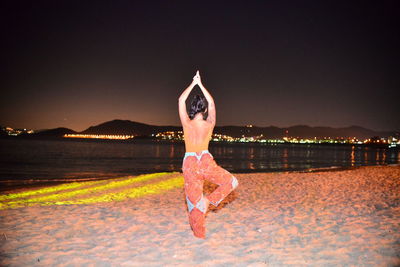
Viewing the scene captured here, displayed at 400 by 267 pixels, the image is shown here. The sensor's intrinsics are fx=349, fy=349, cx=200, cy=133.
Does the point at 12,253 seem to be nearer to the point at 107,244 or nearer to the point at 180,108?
the point at 107,244

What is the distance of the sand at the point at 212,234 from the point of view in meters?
4.45

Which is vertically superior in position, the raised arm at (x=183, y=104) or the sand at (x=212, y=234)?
A: the raised arm at (x=183, y=104)

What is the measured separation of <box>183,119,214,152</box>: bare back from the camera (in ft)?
14.4

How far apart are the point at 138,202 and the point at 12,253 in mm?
4401

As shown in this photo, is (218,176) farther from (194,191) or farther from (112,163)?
(112,163)

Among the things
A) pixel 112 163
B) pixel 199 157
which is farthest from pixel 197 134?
pixel 112 163

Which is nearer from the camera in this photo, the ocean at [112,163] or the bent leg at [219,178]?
the bent leg at [219,178]

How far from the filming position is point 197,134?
439 cm

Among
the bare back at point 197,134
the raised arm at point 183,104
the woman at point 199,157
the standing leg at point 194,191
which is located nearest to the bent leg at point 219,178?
Answer: the woman at point 199,157

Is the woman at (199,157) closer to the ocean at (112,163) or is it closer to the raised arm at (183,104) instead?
the raised arm at (183,104)

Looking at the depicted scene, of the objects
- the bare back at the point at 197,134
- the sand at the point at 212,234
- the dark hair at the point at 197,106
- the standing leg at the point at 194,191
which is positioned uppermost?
the dark hair at the point at 197,106

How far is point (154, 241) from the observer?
5.25 m

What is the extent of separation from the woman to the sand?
2.67ft

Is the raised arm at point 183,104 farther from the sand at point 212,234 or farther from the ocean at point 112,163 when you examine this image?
the ocean at point 112,163
